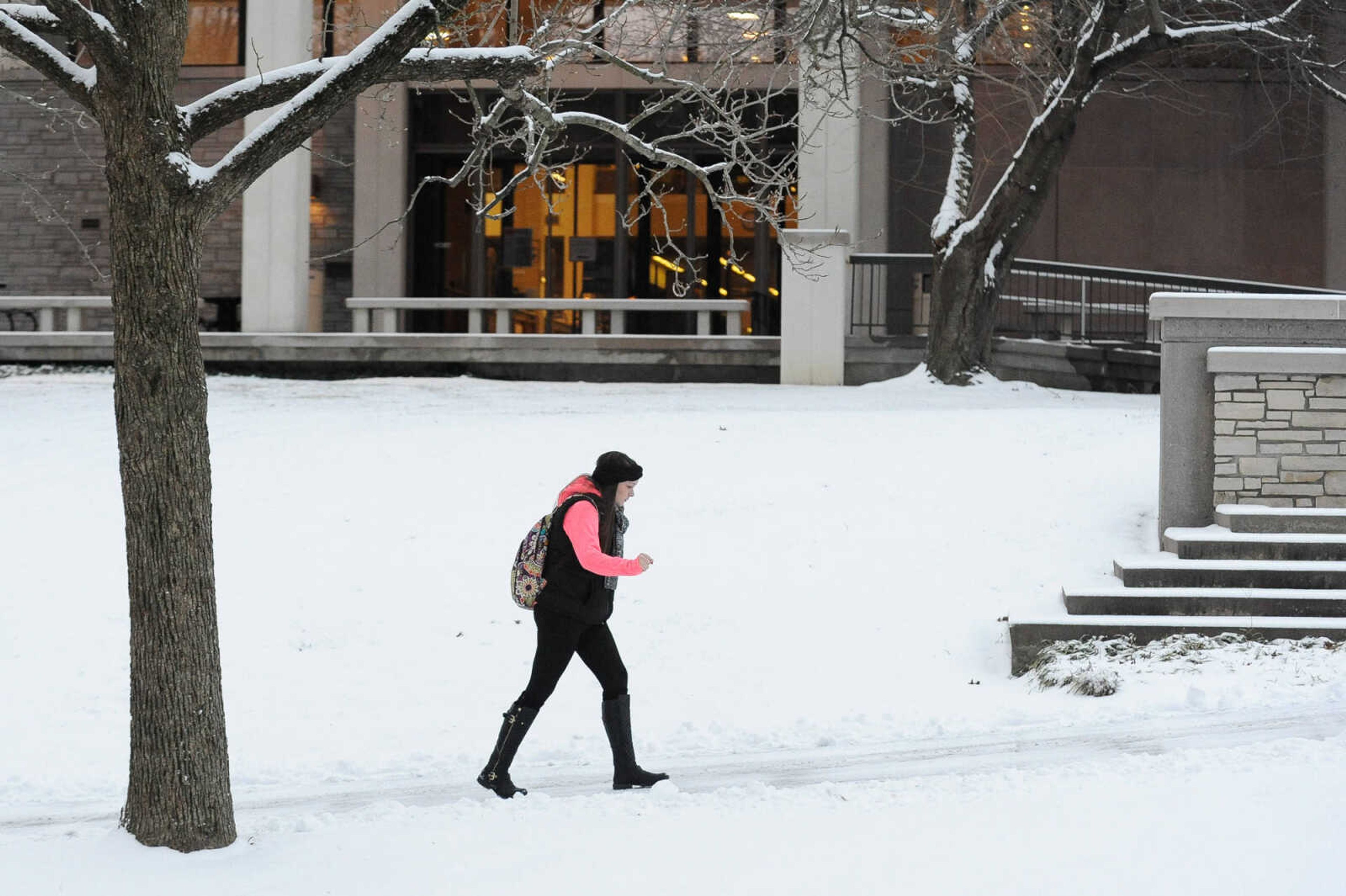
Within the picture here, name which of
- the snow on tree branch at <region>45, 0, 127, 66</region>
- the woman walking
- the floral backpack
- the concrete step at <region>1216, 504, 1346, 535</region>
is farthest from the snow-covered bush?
the snow on tree branch at <region>45, 0, 127, 66</region>

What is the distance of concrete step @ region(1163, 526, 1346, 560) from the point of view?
9484 millimetres

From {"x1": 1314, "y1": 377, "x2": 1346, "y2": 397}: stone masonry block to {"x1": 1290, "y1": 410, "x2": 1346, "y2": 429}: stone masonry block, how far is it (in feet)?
0.39

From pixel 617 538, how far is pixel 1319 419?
566cm

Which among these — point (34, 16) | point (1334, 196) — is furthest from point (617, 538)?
point (1334, 196)

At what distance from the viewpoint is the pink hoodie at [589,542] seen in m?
6.30

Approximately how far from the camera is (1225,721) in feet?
25.0

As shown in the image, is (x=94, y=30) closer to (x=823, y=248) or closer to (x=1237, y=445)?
(x=1237, y=445)

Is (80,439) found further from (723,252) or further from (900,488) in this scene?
(723,252)

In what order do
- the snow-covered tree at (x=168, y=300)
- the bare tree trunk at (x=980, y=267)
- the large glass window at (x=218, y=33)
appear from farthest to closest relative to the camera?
the large glass window at (x=218, y=33) → the bare tree trunk at (x=980, y=267) → the snow-covered tree at (x=168, y=300)

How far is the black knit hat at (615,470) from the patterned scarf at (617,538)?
0.18 metres

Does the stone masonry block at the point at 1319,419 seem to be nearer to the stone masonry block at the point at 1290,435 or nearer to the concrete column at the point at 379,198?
the stone masonry block at the point at 1290,435

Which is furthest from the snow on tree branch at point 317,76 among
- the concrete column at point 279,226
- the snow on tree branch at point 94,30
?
the concrete column at point 279,226

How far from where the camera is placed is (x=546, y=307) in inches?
810

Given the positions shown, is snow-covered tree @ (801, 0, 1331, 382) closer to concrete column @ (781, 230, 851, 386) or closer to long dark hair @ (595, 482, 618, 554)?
concrete column @ (781, 230, 851, 386)
